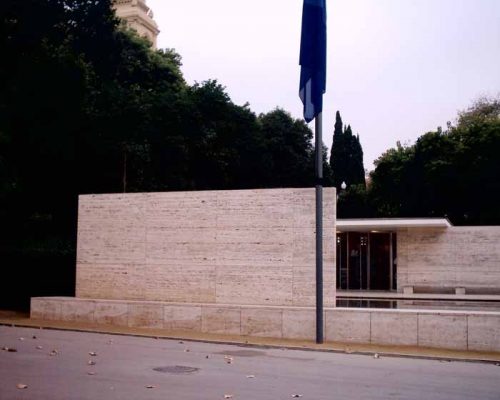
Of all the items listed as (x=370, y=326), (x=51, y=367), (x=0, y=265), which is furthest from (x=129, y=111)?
(x=51, y=367)

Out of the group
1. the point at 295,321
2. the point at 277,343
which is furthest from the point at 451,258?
the point at 277,343

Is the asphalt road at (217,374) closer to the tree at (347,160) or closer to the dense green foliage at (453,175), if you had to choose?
the dense green foliage at (453,175)

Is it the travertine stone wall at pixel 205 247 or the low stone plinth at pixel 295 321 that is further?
the travertine stone wall at pixel 205 247

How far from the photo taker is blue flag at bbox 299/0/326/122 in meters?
16.1

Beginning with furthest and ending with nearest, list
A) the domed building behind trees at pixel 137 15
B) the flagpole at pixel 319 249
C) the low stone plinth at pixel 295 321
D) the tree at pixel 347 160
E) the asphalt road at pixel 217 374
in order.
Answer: the domed building behind trees at pixel 137 15, the tree at pixel 347 160, the flagpole at pixel 319 249, the low stone plinth at pixel 295 321, the asphalt road at pixel 217 374

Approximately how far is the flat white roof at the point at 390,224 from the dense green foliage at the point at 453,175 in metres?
17.3

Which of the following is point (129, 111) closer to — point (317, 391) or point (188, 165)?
point (188, 165)

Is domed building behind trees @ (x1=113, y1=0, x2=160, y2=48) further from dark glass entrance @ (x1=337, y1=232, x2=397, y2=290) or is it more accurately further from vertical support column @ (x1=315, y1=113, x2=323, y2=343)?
vertical support column @ (x1=315, y1=113, x2=323, y2=343)

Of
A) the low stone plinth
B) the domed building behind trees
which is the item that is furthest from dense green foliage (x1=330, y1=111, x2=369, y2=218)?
the low stone plinth

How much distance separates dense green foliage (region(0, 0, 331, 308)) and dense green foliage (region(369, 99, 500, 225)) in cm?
1753

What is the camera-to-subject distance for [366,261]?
34594 mm

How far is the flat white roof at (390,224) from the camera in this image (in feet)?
99.8

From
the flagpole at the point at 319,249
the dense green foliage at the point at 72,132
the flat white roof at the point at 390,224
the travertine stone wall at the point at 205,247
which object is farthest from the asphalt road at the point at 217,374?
the flat white roof at the point at 390,224

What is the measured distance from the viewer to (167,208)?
1959 cm
